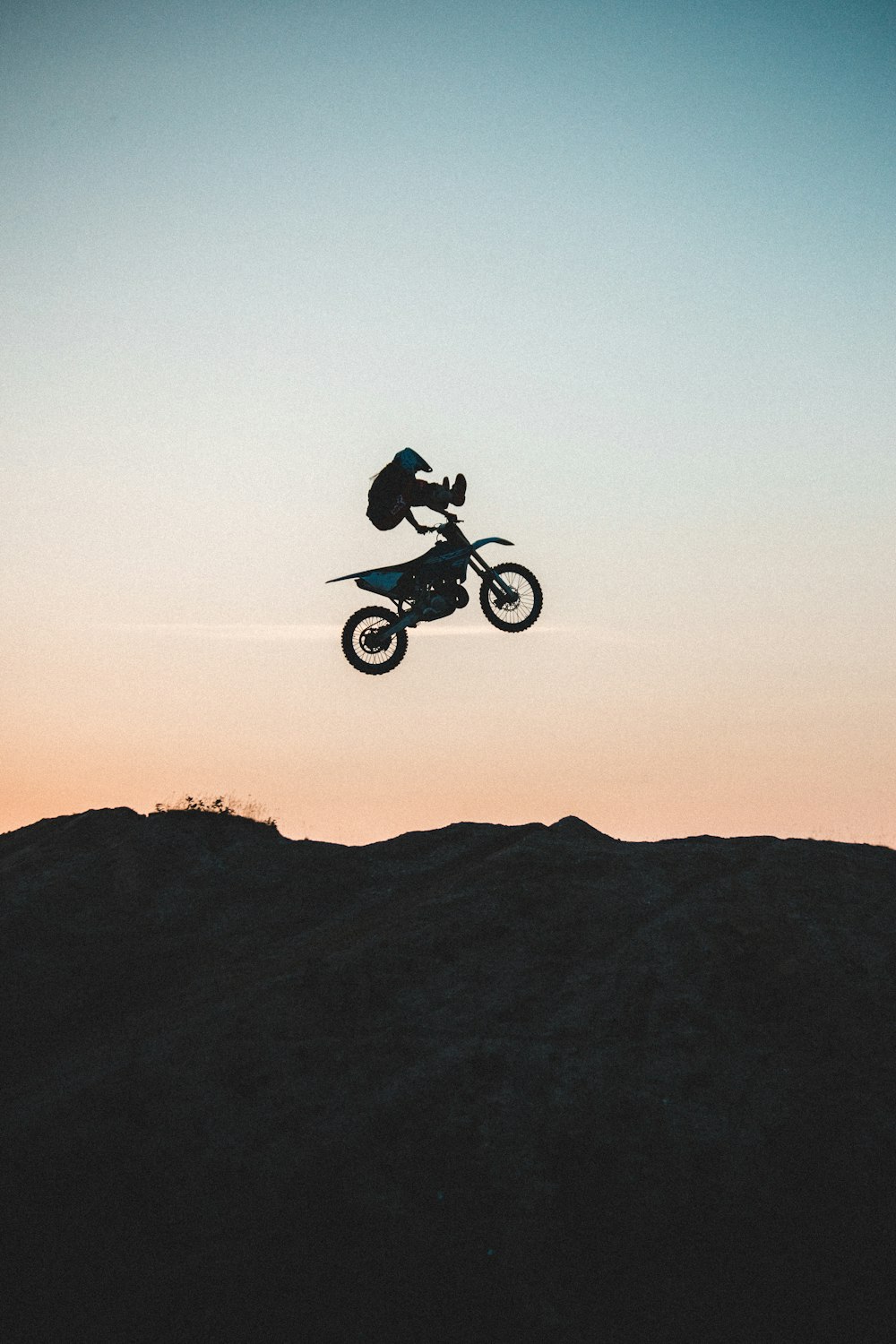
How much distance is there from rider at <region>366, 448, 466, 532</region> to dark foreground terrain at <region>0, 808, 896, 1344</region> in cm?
587

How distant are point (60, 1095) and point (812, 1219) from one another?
8720mm

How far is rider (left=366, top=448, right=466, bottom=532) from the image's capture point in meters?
15.1

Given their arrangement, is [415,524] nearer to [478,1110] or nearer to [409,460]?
[409,460]

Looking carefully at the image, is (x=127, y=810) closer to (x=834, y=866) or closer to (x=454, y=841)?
(x=454, y=841)

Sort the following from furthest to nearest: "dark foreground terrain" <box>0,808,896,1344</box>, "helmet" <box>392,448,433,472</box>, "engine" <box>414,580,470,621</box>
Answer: "engine" <box>414,580,470,621</box>
"helmet" <box>392,448,433,472</box>
"dark foreground terrain" <box>0,808,896,1344</box>

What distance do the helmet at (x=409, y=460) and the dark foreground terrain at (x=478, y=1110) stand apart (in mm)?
6458

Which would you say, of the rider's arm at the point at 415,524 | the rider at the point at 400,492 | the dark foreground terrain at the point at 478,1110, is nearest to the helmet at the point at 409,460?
the rider at the point at 400,492

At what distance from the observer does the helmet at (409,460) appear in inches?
594

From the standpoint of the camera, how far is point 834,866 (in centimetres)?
1612

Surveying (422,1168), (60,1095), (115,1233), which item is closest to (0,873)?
(60,1095)

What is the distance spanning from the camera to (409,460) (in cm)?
1509

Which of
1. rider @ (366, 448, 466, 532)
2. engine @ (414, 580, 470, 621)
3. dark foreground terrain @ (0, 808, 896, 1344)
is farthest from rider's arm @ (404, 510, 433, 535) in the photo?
dark foreground terrain @ (0, 808, 896, 1344)

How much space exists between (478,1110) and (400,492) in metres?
8.51

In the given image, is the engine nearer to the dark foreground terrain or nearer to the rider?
the rider
